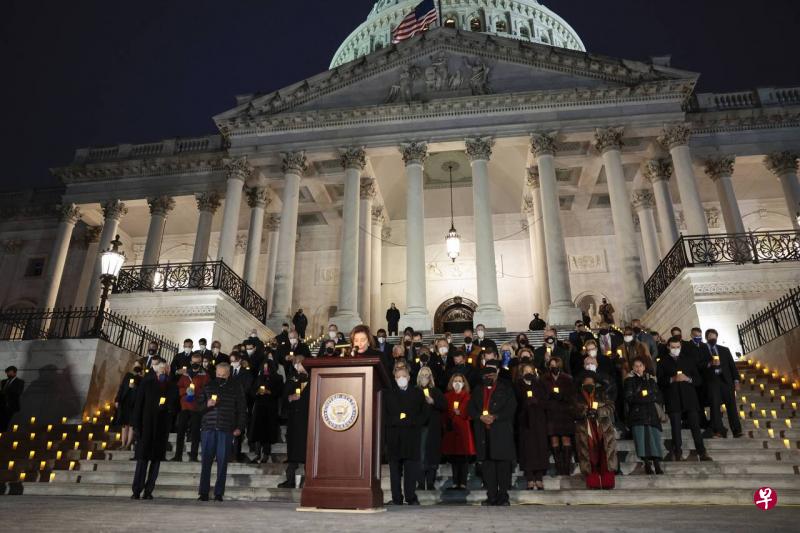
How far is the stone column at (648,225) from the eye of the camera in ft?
85.8

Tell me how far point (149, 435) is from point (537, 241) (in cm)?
2294

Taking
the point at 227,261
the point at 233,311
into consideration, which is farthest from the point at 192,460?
the point at 227,261

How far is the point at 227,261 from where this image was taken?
23.1 metres

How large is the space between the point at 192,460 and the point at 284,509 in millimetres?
4607

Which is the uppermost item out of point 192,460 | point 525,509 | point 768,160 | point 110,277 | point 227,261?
point 768,160

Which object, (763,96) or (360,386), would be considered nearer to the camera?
(360,386)

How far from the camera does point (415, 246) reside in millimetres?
22203

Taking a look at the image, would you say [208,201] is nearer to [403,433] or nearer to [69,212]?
[69,212]

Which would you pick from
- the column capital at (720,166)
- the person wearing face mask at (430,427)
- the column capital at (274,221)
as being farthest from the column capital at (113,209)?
the column capital at (720,166)

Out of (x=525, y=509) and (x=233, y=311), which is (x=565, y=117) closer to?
(x=233, y=311)

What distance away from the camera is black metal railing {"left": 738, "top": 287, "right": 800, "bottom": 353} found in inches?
532

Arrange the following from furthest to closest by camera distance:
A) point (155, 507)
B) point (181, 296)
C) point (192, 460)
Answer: point (181, 296), point (192, 460), point (155, 507)

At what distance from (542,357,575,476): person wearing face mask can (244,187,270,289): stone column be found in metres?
18.3

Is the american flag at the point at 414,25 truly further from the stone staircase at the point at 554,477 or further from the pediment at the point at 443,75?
the stone staircase at the point at 554,477
